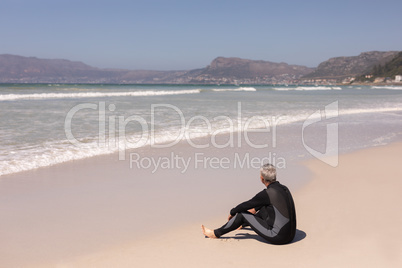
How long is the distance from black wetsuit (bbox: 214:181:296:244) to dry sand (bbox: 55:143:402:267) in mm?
129

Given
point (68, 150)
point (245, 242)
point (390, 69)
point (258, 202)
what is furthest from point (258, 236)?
point (390, 69)

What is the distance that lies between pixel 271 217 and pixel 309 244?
48cm

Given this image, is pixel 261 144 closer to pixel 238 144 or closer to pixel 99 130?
pixel 238 144

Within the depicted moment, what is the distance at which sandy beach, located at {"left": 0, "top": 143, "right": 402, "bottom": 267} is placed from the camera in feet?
11.4

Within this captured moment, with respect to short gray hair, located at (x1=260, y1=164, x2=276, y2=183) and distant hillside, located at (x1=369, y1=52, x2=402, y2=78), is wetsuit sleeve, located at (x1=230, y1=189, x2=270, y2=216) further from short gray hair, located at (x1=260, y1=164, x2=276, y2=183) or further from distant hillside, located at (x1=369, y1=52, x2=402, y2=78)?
distant hillside, located at (x1=369, y1=52, x2=402, y2=78)

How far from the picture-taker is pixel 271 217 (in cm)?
401

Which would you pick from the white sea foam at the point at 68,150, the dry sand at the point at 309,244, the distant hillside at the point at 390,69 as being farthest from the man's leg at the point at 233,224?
the distant hillside at the point at 390,69

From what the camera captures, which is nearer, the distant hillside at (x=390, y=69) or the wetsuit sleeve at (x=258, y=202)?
the wetsuit sleeve at (x=258, y=202)

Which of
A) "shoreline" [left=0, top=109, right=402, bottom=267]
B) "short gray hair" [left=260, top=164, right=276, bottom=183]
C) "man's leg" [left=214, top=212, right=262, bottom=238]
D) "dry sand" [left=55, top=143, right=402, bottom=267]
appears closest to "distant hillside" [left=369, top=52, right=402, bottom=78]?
"shoreline" [left=0, top=109, right=402, bottom=267]

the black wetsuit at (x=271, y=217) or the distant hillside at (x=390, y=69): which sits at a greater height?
the distant hillside at (x=390, y=69)

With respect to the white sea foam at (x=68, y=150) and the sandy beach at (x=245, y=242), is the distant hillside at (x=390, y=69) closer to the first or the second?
the white sea foam at (x=68, y=150)

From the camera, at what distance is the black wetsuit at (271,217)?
389 centimetres

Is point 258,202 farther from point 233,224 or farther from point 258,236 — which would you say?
point 258,236

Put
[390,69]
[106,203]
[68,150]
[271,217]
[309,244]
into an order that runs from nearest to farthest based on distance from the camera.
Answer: [309,244]
[271,217]
[106,203]
[68,150]
[390,69]
